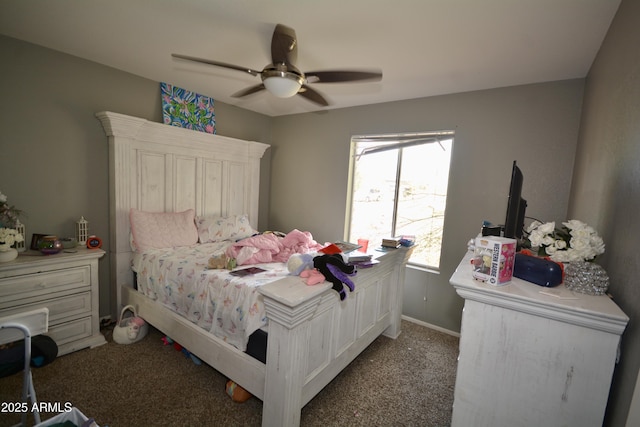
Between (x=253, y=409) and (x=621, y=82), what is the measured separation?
8.75 ft

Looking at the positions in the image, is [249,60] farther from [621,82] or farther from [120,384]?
[120,384]

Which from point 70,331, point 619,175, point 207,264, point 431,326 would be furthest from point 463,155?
point 70,331

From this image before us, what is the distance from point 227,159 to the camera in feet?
11.5

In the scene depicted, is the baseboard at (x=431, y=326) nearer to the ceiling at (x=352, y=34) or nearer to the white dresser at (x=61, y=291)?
the ceiling at (x=352, y=34)

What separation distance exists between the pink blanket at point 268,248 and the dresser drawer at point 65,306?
3.98 ft

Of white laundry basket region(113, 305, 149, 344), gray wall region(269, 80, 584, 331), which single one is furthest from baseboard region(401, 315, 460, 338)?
white laundry basket region(113, 305, 149, 344)

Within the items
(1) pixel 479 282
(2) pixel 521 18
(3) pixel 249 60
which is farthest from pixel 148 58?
(1) pixel 479 282

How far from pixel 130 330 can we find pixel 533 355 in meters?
2.78

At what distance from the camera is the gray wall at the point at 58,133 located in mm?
2146

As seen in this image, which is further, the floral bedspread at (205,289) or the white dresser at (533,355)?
the floral bedspread at (205,289)

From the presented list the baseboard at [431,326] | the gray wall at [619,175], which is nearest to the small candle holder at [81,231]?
the baseboard at [431,326]

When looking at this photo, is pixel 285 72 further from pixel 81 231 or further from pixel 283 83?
pixel 81 231

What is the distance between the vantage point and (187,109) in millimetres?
3088

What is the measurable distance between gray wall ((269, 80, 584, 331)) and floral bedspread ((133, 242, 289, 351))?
165cm
